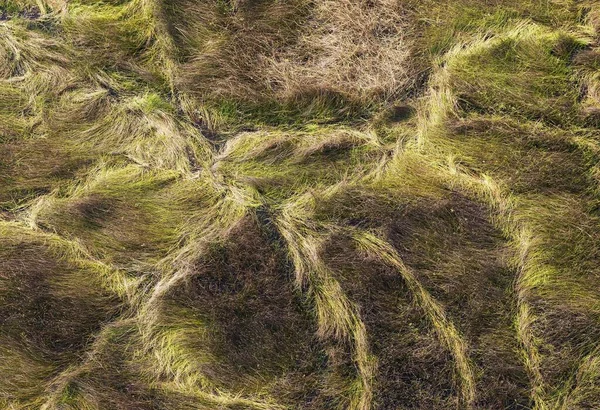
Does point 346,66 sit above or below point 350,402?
above

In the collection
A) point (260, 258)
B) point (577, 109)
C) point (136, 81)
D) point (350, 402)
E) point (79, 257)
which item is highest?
point (577, 109)

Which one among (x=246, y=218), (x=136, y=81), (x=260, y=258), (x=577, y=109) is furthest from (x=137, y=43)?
(x=577, y=109)

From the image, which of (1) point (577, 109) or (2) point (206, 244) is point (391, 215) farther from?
(1) point (577, 109)

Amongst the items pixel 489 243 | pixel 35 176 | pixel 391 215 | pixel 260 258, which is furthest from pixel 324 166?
pixel 35 176

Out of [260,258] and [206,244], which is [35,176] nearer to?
[206,244]

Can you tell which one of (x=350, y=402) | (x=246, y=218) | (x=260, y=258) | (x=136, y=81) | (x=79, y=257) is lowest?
(x=350, y=402)

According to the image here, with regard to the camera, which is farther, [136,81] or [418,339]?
[136,81]
